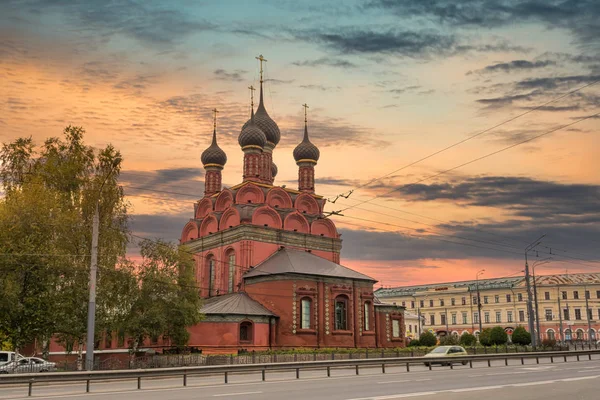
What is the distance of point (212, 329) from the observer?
4497cm

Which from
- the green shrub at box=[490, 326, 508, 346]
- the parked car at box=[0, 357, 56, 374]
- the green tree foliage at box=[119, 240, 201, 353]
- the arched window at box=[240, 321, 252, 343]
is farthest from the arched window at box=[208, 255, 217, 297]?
the green shrub at box=[490, 326, 508, 346]

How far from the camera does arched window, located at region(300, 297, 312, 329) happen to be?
48156mm

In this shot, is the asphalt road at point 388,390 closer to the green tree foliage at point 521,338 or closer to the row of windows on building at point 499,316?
the green tree foliage at point 521,338

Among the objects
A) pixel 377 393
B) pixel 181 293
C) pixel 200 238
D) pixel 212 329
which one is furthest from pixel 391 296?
pixel 377 393

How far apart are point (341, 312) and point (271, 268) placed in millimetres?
6635

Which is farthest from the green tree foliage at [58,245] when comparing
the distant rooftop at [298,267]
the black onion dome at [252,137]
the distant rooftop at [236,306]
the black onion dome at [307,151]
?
the black onion dome at [307,151]

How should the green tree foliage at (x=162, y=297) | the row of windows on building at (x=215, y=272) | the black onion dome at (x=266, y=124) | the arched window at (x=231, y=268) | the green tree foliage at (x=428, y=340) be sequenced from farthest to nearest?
the green tree foliage at (x=428, y=340), the black onion dome at (x=266, y=124), the row of windows on building at (x=215, y=272), the arched window at (x=231, y=268), the green tree foliage at (x=162, y=297)

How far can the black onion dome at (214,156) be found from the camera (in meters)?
63.2

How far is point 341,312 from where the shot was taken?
50.3 meters

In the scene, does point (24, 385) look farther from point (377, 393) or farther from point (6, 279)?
point (377, 393)

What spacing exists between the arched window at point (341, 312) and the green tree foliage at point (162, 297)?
14.0m

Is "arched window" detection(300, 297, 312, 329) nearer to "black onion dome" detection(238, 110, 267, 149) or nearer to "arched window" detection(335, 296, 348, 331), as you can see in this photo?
"arched window" detection(335, 296, 348, 331)

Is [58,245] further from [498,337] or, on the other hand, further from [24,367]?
[498,337]

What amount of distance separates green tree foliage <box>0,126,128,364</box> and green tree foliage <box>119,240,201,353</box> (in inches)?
89.6
